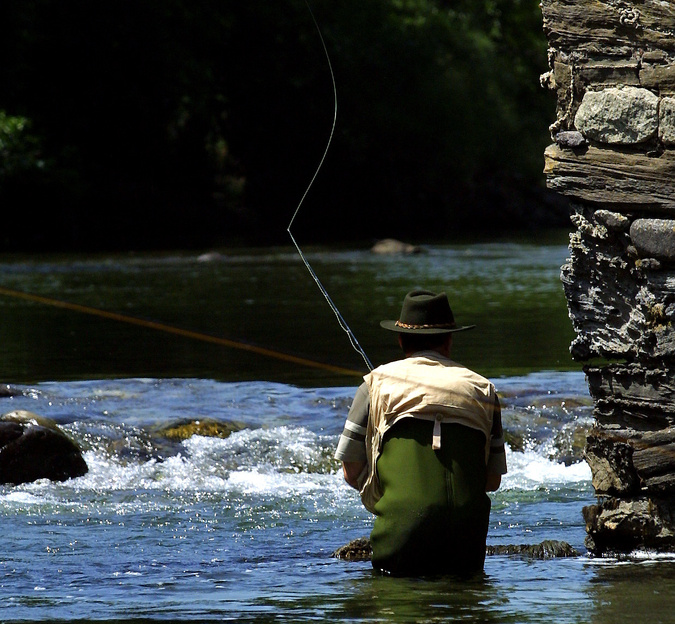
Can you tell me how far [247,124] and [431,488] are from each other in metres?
36.0

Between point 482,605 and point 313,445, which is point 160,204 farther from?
point 482,605

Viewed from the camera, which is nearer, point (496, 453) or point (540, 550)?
point (496, 453)

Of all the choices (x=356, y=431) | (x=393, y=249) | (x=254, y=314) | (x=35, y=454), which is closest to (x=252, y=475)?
(x=35, y=454)

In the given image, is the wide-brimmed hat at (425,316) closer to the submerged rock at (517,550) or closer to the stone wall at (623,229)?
the stone wall at (623,229)

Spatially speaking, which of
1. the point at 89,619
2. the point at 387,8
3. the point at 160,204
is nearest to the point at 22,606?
the point at 89,619

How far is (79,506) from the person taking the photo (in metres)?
7.71

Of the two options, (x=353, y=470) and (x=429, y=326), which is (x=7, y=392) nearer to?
(x=353, y=470)

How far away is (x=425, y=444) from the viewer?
516cm

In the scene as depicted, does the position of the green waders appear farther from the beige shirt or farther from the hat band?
the hat band

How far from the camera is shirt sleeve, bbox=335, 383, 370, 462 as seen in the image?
17.2ft

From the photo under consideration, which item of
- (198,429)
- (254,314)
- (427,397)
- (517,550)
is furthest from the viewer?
(254,314)

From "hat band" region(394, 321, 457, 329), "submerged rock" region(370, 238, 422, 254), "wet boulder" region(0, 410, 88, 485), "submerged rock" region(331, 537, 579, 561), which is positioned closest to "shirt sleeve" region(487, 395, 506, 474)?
"hat band" region(394, 321, 457, 329)

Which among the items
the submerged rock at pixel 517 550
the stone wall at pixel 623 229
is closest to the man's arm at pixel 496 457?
the stone wall at pixel 623 229

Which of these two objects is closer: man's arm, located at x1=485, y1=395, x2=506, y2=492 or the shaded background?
man's arm, located at x1=485, y1=395, x2=506, y2=492
